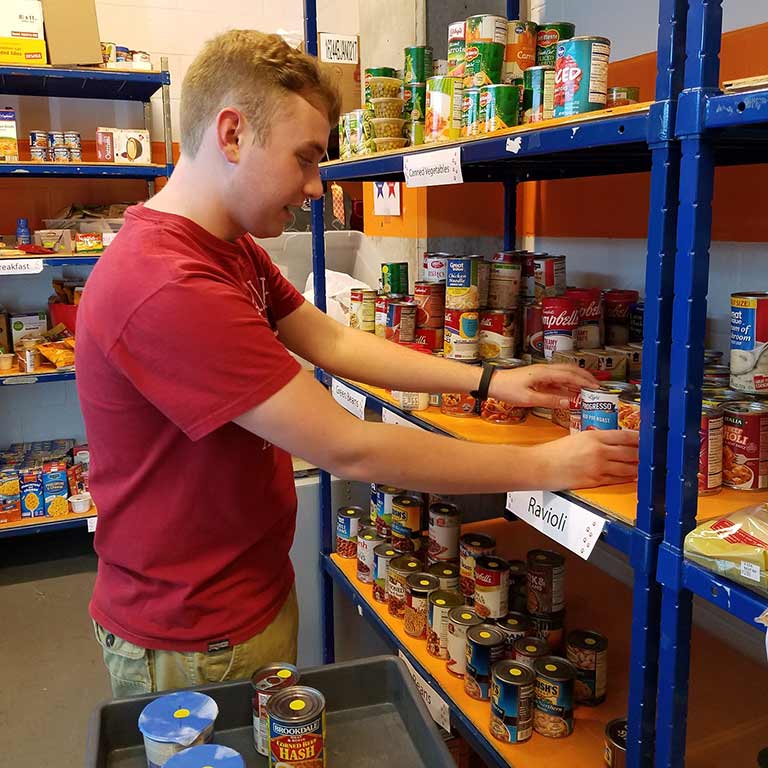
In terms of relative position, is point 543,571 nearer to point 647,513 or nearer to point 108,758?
point 647,513

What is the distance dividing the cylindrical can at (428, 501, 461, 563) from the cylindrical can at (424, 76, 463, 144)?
3.24ft

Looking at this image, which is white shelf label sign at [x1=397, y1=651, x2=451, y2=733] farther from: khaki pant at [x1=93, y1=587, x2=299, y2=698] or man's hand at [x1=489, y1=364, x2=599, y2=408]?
man's hand at [x1=489, y1=364, x2=599, y2=408]

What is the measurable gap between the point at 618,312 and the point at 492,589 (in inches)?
27.6

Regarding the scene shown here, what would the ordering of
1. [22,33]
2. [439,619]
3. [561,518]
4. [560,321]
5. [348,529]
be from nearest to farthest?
[561,518] < [560,321] < [439,619] < [348,529] < [22,33]

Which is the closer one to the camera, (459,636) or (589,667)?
(589,667)

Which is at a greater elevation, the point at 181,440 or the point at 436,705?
the point at 181,440

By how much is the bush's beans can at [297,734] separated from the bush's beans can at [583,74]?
1008 millimetres

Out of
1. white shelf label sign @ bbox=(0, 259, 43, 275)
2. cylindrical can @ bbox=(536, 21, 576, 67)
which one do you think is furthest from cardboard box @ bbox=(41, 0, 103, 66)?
cylindrical can @ bbox=(536, 21, 576, 67)

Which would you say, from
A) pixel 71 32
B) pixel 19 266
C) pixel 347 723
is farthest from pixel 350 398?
pixel 71 32

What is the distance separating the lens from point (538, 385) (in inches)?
64.6

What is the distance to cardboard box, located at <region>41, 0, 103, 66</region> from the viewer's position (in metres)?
3.71

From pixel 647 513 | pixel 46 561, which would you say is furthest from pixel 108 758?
pixel 46 561

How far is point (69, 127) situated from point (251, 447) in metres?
3.68

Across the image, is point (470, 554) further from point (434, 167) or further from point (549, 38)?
point (549, 38)
